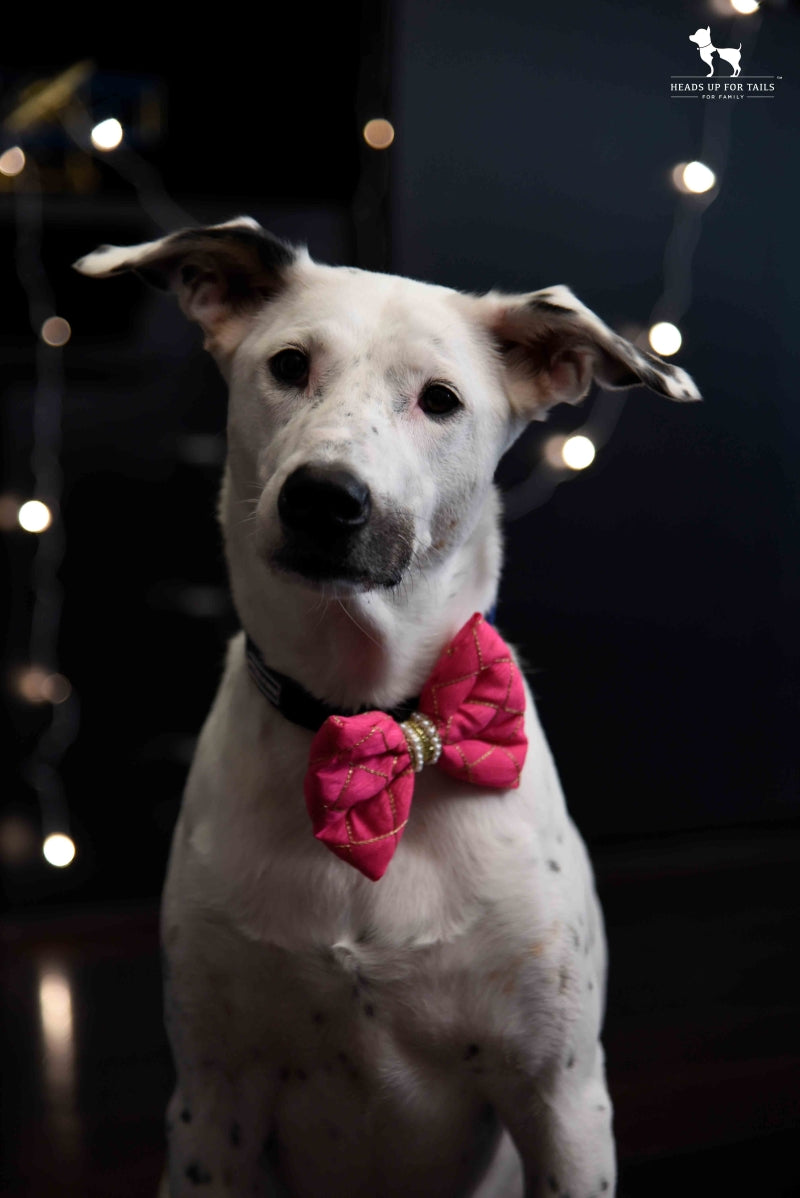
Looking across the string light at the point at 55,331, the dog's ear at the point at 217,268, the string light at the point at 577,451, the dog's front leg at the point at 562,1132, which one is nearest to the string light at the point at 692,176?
the string light at the point at 577,451

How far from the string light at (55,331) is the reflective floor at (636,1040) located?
1.45 meters

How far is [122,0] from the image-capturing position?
290cm

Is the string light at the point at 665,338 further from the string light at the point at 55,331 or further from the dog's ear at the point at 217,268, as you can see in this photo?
the dog's ear at the point at 217,268

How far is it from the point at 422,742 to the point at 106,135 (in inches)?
79.0

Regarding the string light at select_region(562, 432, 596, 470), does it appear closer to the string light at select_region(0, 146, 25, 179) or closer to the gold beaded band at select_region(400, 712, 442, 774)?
the string light at select_region(0, 146, 25, 179)

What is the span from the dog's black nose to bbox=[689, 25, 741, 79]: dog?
2.55 metres

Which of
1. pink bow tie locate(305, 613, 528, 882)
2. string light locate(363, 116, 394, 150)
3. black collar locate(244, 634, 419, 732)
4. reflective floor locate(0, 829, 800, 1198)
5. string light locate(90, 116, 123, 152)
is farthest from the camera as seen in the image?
string light locate(363, 116, 394, 150)

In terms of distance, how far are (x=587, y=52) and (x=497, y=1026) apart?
8.64ft

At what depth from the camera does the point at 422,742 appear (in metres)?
1.17

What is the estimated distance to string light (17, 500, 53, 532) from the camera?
2.77 meters

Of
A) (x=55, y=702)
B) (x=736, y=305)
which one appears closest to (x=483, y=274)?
(x=736, y=305)

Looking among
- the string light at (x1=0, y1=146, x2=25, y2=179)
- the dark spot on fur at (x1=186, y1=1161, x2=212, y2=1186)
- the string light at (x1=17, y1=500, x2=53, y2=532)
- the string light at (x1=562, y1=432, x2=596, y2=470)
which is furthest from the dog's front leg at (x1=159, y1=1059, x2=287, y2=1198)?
the string light at (x1=0, y1=146, x2=25, y2=179)

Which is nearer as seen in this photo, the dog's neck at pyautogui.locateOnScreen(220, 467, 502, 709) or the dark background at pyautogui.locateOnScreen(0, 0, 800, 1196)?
the dog's neck at pyautogui.locateOnScreen(220, 467, 502, 709)

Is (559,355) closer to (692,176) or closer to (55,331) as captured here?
(55,331)
